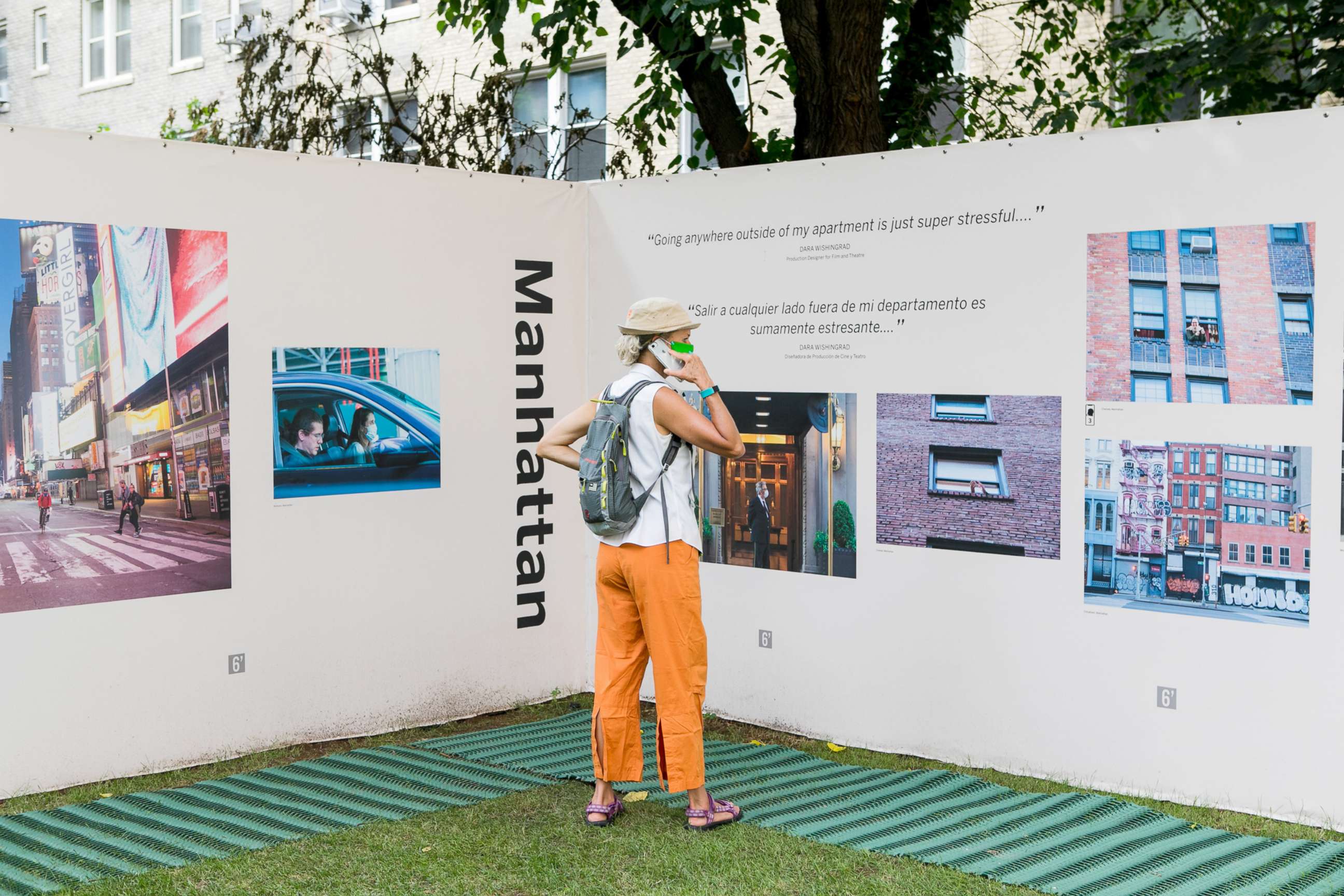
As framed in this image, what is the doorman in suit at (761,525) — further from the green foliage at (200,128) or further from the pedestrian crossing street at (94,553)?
the green foliage at (200,128)

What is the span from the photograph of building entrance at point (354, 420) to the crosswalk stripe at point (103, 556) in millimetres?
770

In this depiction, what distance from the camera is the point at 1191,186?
5.31 m

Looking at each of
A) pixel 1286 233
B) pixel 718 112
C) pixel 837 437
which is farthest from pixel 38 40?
pixel 1286 233

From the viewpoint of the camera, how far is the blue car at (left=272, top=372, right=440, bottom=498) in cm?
634

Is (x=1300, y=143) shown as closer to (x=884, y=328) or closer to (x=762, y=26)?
(x=884, y=328)

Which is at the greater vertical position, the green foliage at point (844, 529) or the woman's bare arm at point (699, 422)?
the woman's bare arm at point (699, 422)

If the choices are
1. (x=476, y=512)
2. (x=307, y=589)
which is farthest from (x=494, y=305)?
(x=307, y=589)

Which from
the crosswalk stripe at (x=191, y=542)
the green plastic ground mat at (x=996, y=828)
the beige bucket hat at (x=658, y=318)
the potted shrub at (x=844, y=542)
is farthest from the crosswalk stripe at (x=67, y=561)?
the potted shrub at (x=844, y=542)

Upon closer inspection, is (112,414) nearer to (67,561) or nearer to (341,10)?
(67,561)

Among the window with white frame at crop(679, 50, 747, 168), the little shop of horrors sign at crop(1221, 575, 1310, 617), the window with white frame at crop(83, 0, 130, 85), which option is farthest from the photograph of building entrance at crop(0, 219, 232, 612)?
the window with white frame at crop(83, 0, 130, 85)

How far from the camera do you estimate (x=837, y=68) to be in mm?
7453

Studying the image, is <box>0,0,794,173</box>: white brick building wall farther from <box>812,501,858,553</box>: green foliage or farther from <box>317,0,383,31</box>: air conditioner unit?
<box>812,501,858,553</box>: green foliage

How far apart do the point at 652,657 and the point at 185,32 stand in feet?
72.5

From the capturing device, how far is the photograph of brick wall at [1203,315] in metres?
5.11
